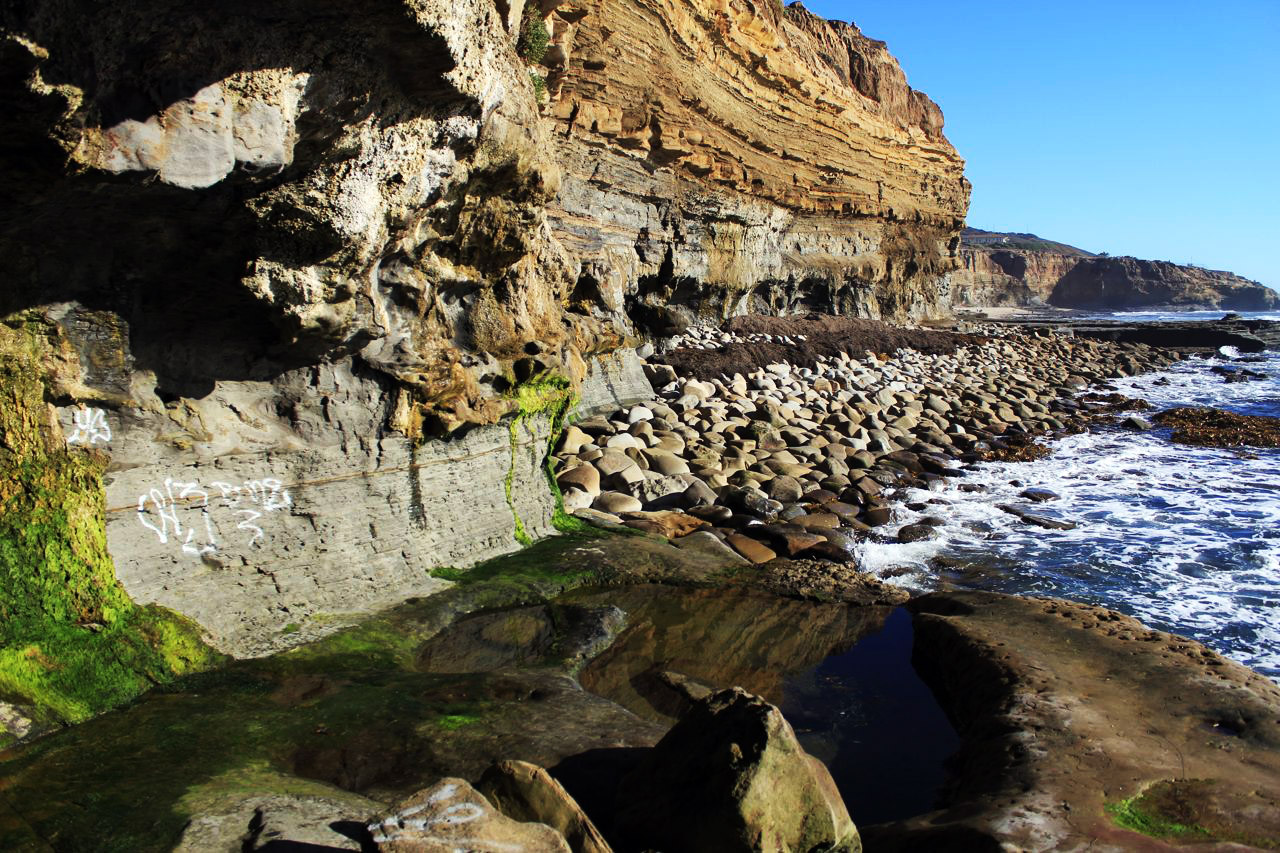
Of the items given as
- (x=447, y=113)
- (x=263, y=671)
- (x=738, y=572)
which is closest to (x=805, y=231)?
(x=738, y=572)

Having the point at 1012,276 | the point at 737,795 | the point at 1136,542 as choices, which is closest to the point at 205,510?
the point at 737,795

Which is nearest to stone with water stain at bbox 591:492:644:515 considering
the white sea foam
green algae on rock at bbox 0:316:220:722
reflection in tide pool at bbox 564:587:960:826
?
reflection in tide pool at bbox 564:587:960:826

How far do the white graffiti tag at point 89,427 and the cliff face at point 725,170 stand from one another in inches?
320

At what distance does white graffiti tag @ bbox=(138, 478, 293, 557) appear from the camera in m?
4.47

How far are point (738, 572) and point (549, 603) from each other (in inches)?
73.1

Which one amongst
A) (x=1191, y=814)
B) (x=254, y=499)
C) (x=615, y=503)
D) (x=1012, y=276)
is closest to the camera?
(x=1191, y=814)

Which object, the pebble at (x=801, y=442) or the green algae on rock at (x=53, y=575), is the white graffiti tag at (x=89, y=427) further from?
the pebble at (x=801, y=442)

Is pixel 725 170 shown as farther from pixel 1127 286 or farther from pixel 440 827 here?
pixel 1127 286

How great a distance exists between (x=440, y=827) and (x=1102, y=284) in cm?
10080

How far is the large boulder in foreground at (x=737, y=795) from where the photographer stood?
296 centimetres

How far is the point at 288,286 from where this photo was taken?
449 centimetres

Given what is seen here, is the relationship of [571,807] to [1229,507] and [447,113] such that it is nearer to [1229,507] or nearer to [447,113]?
[447,113]

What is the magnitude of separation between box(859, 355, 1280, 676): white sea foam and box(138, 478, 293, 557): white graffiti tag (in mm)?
5612

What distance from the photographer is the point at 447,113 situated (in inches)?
191
